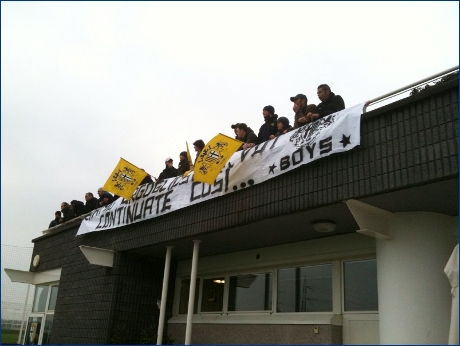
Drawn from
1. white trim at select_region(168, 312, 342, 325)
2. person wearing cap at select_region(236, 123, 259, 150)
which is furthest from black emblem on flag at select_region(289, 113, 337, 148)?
white trim at select_region(168, 312, 342, 325)

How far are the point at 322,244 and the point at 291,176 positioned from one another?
6.83 feet

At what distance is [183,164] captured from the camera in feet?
33.6

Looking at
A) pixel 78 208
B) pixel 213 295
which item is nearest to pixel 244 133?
pixel 213 295

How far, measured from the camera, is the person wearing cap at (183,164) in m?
10.0

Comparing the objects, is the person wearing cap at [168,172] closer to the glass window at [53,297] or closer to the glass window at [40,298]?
the glass window at [53,297]

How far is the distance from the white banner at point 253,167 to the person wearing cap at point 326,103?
34 centimetres

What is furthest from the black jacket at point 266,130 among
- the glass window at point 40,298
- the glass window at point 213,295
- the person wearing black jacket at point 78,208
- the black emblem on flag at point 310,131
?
the glass window at point 40,298

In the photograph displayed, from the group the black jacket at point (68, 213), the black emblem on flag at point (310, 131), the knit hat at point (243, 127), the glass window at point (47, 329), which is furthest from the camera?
the black jacket at point (68, 213)

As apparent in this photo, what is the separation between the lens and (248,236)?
888 cm

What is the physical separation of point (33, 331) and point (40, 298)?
104cm

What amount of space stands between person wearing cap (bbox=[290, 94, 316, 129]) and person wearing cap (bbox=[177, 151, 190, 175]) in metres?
2.97

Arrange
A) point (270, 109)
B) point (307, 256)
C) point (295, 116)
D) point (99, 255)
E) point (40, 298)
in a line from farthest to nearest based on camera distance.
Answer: point (40, 298)
point (99, 255)
point (270, 109)
point (307, 256)
point (295, 116)

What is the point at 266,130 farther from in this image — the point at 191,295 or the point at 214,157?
the point at 191,295

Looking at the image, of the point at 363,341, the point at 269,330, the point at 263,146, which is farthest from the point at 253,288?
the point at 263,146
